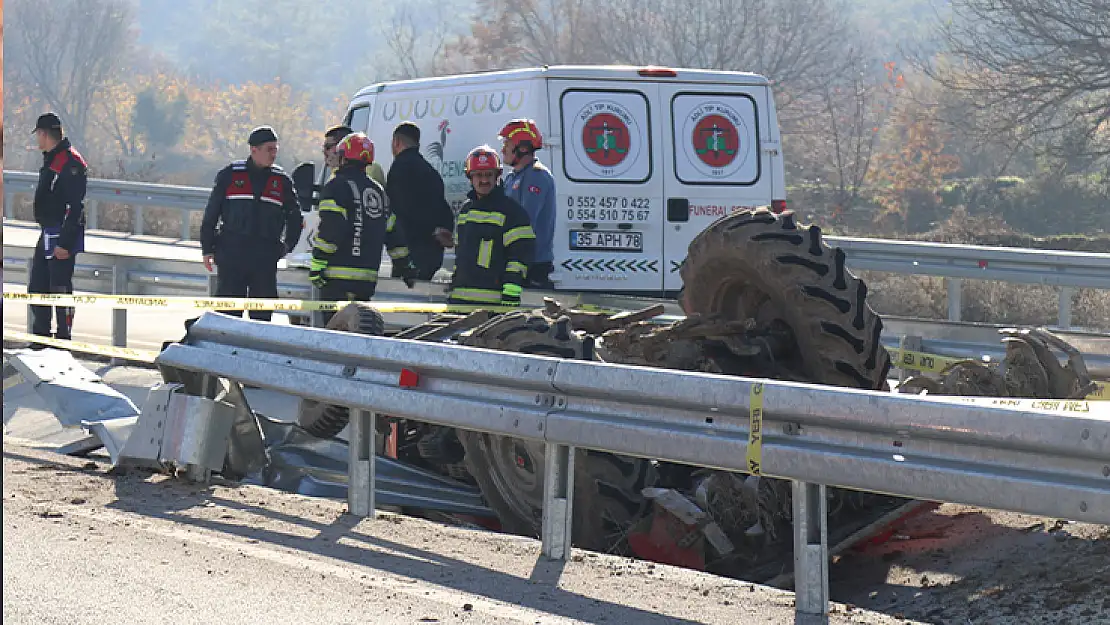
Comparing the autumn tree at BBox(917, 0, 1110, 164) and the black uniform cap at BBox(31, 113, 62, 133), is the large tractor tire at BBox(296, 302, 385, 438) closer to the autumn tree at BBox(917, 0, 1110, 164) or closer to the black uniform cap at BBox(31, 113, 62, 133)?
the black uniform cap at BBox(31, 113, 62, 133)

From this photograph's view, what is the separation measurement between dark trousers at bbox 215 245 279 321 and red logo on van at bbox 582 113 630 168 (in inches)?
101

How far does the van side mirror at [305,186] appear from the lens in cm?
1468

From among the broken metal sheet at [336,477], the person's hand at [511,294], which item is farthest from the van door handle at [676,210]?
the broken metal sheet at [336,477]

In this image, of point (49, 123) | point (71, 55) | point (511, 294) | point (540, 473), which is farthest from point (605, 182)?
point (71, 55)

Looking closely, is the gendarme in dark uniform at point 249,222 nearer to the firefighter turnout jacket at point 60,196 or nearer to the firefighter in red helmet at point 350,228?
the firefighter in red helmet at point 350,228

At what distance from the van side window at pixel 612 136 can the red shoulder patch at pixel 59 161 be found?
14.1 feet

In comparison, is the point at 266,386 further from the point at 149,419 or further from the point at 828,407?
the point at 828,407

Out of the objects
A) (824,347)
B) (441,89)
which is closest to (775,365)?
(824,347)

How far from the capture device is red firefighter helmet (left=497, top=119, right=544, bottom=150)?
1146 centimetres

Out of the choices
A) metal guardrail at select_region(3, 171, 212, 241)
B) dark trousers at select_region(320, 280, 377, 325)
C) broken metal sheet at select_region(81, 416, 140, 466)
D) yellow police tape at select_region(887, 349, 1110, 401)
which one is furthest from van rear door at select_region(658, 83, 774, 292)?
metal guardrail at select_region(3, 171, 212, 241)

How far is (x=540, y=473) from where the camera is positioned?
6.78m

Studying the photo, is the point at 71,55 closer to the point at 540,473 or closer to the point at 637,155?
the point at 637,155

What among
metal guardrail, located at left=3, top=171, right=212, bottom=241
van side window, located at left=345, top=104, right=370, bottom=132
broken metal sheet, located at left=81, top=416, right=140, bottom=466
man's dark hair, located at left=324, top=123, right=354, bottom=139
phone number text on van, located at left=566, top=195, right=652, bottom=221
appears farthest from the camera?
metal guardrail, located at left=3, top=171, right=212, bottom=241

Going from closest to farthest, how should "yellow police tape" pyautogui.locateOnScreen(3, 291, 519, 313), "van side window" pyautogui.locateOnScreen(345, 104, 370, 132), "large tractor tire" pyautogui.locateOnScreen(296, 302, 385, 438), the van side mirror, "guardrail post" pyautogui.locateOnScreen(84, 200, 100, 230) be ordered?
"large tractor tire" pyautogui.locateOnScreen(296, 302, 385, 438), "yellow police tape" pyautogui.locateOnScreen(3, 291, 519, 313), "van side window" pyautogui.locateOnScreen(345, 104, 370, 132), the van side mirror, "guardrail post" pyautogui.locateOnScreen(84, 200, 100, 230)
